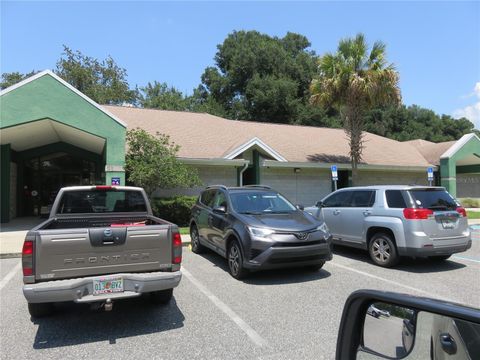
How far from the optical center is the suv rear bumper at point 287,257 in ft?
22.7

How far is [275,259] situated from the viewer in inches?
273

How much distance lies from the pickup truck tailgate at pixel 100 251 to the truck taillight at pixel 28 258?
0.19 feet

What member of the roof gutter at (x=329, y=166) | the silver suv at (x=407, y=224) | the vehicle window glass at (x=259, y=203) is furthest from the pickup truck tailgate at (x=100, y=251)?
the roof gutter at (x=329, y=166)

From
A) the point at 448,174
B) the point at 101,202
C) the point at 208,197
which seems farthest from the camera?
the point at 448,174

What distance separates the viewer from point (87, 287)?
15.1 feet

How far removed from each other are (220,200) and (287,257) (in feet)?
8.66

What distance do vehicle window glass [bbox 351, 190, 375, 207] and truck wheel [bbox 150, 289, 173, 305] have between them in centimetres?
553

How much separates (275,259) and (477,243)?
8.41 meters

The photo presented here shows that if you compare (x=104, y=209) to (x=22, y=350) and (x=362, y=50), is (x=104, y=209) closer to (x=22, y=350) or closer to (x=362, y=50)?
(x=22, y=350)

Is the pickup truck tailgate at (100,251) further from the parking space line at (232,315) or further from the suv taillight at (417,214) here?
the suv taillight at (417,214)

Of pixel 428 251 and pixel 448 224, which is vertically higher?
pixel 448 224

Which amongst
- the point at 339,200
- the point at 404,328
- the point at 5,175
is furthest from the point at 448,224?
the point at 5,175

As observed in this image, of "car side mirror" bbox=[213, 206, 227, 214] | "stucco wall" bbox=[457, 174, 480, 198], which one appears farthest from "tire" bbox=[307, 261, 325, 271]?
"stucco wall" bbox=[457, 174, 480, 198]

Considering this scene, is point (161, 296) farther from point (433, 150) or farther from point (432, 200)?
point (433, 150)
